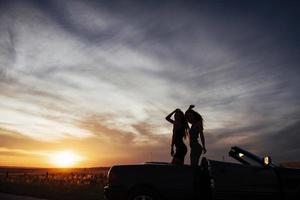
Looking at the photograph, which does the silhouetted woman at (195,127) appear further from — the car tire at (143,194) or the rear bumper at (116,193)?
the rear bumper at (116,193)

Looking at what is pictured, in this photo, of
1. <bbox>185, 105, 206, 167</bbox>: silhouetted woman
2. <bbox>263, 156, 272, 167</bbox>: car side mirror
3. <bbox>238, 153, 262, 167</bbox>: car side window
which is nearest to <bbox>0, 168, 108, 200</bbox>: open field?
<bbox>185, 105, 206, 167</bbox>: silhouetted woman

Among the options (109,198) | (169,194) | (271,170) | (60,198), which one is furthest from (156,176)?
(60,198)

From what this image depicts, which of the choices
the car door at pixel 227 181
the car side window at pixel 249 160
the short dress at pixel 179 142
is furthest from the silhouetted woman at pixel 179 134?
the car door at pixel 227 181

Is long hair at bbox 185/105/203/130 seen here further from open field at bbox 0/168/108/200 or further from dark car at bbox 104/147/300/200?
open field at bbox 0/168/108/200

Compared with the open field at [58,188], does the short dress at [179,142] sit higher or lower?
higher

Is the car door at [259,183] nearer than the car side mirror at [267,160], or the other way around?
the car side mirror at [267,160]

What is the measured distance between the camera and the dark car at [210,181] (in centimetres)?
613

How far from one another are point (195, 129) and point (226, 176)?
1585 mm

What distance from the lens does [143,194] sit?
21.1 ft

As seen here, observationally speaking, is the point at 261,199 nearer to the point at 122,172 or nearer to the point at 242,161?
the point at 242,161

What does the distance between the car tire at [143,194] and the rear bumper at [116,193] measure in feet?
0.52

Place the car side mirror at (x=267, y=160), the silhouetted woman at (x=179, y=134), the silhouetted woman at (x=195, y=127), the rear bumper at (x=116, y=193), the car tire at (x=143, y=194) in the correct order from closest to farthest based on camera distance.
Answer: the car side mirror at (x=267, y=160) < the car tire at (x=143, y=194) < the rear bumper at (x=116, y=193) < the silhouetted woman at (x=195, y=127) < the silhouetted woman at (x=179, y=134)

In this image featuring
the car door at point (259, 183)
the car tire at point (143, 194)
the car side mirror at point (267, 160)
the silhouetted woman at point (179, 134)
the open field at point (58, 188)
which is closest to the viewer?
the car side mirror at point (267, 160)

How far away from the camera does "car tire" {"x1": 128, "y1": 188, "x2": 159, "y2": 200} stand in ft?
21.0
